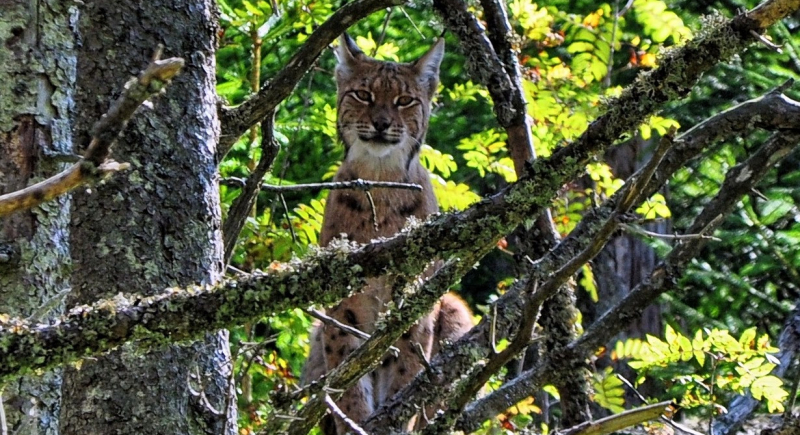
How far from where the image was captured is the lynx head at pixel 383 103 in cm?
623

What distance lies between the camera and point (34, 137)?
7.04 feet

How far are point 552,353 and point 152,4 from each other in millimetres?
1925

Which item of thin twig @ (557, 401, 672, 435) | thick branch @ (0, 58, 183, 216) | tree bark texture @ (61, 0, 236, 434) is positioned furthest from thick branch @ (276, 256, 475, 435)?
thick branch @ (0, 58, 183, 216)

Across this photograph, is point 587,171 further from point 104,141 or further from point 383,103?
point 104,141

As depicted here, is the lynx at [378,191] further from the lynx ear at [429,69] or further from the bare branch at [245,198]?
the bare branch at [245,198]

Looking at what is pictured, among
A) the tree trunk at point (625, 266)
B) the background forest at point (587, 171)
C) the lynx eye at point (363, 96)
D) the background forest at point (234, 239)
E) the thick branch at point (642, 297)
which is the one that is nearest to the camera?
the background forest at point (234, 239)

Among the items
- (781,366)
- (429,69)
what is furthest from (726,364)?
(429,69)

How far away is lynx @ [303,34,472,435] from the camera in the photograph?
609 centimetres

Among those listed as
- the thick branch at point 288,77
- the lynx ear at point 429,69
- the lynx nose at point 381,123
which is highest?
the lynx ear at point 429,69

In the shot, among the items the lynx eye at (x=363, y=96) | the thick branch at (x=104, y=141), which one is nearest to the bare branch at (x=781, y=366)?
the lynx eye at (x=363, y=96)

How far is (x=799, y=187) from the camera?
22.4 ft

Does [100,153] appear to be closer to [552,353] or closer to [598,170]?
[552,353]

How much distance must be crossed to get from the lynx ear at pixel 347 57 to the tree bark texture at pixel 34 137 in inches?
165

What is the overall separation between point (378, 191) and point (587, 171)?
159 centimetres
